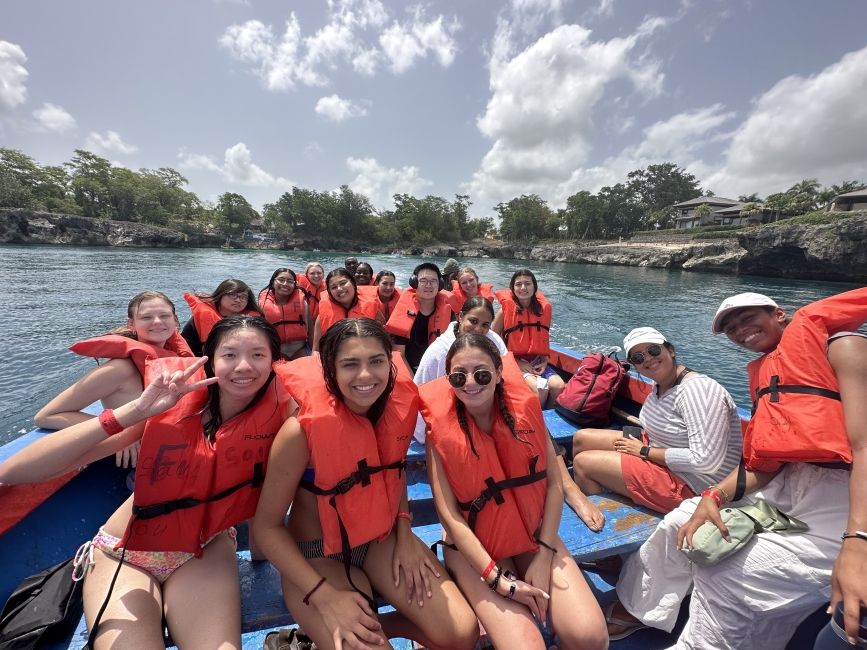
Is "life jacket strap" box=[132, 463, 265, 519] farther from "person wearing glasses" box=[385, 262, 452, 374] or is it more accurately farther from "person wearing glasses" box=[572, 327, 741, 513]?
"person wearing glasses" box=[385, 262, 452, 374]

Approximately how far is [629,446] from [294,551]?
207 centimetres

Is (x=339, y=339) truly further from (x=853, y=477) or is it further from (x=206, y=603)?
(x=853, y=477)

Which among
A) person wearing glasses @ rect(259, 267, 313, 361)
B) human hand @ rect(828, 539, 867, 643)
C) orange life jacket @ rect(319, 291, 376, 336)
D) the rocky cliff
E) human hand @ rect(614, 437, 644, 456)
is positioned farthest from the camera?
the rocky cliff

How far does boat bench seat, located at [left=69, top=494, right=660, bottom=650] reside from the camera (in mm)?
1523

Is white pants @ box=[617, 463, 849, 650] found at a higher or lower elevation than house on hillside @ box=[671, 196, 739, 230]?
lower

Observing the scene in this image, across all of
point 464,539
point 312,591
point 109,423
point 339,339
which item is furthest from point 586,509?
point 109,423

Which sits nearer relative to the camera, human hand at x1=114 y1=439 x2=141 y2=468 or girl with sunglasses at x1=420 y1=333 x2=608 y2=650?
girl with sunglasses at x1=420 y1=333 x2=608 y2=650

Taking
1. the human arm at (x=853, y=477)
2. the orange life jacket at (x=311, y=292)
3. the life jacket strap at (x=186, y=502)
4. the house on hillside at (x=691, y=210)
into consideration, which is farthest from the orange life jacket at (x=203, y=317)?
the house on hillside at (x=691, y=210)

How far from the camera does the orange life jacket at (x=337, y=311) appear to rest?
452cm

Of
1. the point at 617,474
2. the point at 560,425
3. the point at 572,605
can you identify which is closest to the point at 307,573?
the point at 572,605

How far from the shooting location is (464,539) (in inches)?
61.8

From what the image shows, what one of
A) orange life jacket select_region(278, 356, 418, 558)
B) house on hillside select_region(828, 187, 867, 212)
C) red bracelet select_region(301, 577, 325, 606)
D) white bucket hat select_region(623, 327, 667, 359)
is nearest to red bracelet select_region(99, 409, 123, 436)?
orange life jacket select_region(278, 356, 418, 558)

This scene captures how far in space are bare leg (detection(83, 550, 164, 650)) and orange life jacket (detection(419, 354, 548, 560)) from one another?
126 centimetres

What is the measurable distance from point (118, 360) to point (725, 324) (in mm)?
3617
